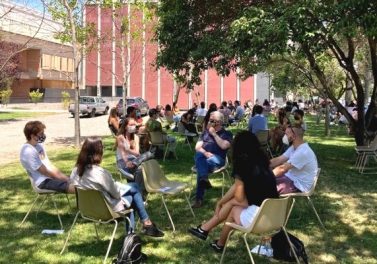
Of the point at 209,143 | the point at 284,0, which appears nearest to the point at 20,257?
the point at 209,143

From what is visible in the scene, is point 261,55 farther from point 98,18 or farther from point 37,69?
point 37,69

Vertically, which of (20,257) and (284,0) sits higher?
(284,0)

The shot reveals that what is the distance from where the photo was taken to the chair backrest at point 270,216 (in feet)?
14.5

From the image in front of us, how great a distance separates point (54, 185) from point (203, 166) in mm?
2227

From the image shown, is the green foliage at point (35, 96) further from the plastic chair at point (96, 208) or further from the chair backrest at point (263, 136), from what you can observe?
the plastic chair at point (96, 208)

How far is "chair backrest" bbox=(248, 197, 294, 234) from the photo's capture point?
442cm

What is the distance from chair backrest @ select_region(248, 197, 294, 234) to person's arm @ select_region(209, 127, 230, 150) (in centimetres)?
288

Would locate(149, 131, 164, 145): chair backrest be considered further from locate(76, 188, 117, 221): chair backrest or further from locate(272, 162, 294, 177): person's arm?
locate(76, 188, 117, 221): chair backrest

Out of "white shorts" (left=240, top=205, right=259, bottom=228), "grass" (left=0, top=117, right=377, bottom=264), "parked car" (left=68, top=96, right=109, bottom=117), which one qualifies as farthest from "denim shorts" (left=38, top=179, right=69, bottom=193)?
"parked car" (left=68, top=96, right=109, bottom=117)

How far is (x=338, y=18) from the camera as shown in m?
8.69

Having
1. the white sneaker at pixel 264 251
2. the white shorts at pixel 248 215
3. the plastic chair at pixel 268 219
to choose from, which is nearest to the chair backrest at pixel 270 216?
the plastic chair at pixel 268 219

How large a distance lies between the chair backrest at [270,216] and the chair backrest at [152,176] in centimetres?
204

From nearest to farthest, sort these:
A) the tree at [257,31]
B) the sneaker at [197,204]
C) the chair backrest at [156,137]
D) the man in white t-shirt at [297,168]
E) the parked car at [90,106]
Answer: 1. the man in white t-shirt at [297,168]
2. the sneaker at [197,204]
3. the tree at [257,31]
4. the chair backrest at [156,137]
5. the parked car at [90,106]

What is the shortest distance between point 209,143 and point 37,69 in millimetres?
46212
